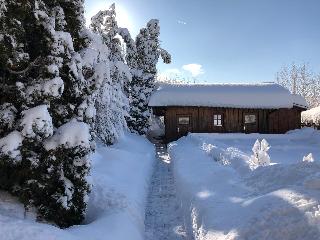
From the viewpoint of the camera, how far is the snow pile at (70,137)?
684 cm

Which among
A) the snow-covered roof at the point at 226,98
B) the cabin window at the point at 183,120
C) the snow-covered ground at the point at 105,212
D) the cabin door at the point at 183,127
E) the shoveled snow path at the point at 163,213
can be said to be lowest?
the shoveled snow path at the point at 163,213

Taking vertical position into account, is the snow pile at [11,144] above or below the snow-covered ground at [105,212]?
above

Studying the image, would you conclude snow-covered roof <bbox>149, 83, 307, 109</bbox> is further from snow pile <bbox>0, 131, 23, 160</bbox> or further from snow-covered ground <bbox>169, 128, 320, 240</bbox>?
snow pile <bbox>0, 131, 23, 160</bbox>

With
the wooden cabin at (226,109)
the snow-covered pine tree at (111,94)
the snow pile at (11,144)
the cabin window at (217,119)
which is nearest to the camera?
the snow pile at (11,144)

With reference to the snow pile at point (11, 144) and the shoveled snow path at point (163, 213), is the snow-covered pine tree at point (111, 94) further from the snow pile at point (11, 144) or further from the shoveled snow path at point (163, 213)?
the snow pile at point (11, 144)

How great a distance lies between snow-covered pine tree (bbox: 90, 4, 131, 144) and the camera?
17.4 m

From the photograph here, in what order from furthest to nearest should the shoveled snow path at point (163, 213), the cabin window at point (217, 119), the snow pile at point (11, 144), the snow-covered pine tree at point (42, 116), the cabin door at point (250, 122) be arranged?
the cabin window at point (217, 119), the cabin door at point (250, 122), the shoveled snow path at point (163, 213), the snow-covered pine tree at point (42, 116), the snow pile at point (11, 144)

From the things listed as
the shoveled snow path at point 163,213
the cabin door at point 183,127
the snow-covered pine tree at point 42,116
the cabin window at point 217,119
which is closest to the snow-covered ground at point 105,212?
the shoveled snow path at point 163,213

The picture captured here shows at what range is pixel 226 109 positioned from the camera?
3042 cm

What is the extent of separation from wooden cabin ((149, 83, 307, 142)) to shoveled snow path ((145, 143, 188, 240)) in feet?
49.2

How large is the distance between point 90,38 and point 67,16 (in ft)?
2.73

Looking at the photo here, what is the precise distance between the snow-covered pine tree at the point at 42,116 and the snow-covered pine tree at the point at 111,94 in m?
7.81

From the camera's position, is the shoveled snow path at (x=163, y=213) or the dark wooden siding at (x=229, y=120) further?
the dark wooden siding at (x=229, y=120)

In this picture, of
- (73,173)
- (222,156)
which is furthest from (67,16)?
(222,156)
